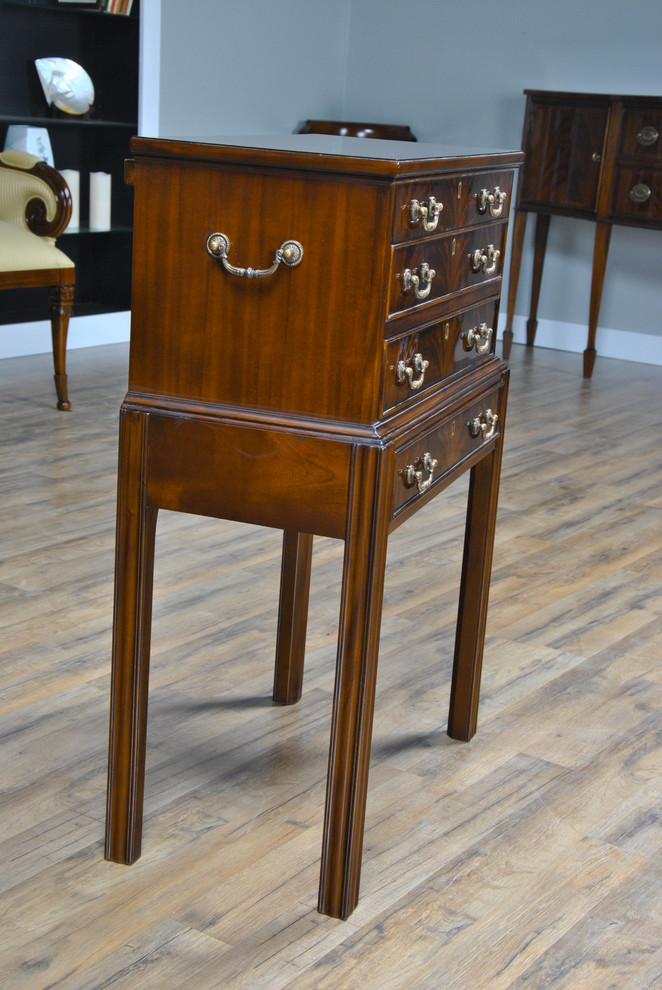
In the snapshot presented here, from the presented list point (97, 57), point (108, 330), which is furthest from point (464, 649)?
point (97, 57)

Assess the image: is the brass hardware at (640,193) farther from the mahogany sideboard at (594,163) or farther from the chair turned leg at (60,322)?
the chair turned leg at (60,322)

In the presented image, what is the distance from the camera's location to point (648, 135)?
13.9 ft

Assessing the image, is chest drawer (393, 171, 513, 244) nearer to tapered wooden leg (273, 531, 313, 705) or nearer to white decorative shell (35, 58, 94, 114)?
tapered wooden leg (273, 531, 313, 705)

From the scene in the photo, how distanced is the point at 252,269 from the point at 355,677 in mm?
452

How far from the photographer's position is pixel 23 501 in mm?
2740

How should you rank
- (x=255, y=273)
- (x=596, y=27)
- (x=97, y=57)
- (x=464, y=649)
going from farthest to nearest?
(x=596, y=27) < (x=97, y=57) < (x=464, y=649) < (x=255, y=273)

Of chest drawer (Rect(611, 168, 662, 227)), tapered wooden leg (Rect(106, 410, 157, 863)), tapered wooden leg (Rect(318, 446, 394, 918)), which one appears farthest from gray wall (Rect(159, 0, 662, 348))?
tapered wooden leg (Rect(318, 446, 394, 918))

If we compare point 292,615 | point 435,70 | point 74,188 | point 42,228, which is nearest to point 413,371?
point 292,615

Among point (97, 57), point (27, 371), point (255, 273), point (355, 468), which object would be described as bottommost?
point (27, 371)

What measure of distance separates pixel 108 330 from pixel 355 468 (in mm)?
3635

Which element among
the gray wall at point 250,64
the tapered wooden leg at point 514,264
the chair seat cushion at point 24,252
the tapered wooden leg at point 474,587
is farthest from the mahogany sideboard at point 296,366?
the gray wall at point 250,64

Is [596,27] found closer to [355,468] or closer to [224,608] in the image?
[224,608]

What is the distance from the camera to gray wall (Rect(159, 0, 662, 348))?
4.80 metres

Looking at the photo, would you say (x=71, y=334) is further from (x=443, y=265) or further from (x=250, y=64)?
(x=443, y=265)
